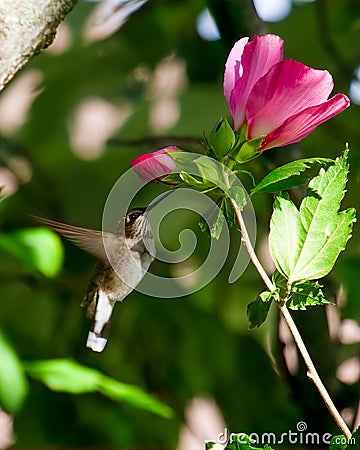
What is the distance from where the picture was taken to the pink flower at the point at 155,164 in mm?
305

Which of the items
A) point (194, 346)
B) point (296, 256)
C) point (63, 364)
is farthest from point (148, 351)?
point (296, 256)

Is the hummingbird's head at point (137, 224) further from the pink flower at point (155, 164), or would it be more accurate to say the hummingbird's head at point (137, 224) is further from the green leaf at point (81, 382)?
the green leaf at point (81, 382)

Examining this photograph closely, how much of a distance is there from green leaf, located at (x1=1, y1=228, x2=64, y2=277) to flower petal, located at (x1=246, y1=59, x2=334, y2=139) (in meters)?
0.39

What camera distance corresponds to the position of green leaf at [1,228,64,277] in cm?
67

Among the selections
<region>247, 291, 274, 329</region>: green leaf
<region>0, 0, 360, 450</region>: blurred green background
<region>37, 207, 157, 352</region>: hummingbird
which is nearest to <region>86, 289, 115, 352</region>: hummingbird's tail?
<region>37, 207, 157, 352</region>: hummingbird

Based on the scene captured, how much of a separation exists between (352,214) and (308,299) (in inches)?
1.6

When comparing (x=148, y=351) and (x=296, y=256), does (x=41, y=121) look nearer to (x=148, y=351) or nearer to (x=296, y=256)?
(x=148, y=351)

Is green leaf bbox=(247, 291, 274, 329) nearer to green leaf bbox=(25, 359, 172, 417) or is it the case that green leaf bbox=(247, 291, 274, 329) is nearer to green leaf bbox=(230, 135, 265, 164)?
green leaf bbox=(230, 135, 265, 164)

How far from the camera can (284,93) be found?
30 cm

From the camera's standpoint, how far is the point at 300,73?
297 mm

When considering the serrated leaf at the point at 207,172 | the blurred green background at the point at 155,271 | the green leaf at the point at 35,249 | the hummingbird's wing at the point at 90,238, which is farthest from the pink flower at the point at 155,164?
the blurred green background at the point at 155,271

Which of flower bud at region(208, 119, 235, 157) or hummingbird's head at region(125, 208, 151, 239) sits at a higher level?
flower bud at region(208, 119, 235, 157)

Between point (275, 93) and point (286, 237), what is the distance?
2.4 inches

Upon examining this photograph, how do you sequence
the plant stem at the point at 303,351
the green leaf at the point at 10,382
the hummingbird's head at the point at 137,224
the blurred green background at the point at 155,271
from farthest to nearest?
the blurred green background at the point at 155,271
the green leaf at the point at 10,382
the hummingbird's head at the point at 137,224
the plant stem at the point at 303,351
